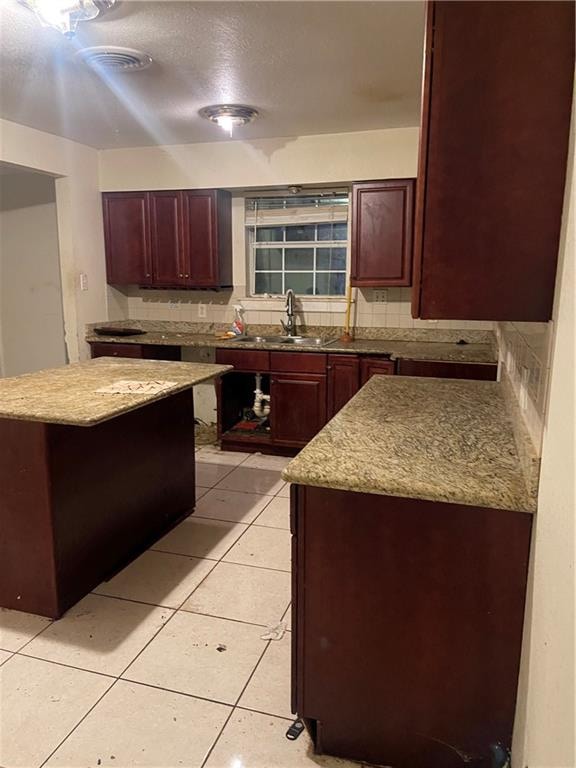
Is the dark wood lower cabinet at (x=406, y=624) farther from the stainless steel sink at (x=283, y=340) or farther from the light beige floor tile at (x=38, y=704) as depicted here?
the stainless steel sink at (x=283, y=340)

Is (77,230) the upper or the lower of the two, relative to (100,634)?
upper

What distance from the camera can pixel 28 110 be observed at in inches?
136

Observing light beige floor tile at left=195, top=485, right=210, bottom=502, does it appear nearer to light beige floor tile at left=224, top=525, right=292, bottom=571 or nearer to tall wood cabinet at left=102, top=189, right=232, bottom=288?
light beige floor tile at left=224, top=525, right=292, bottom=571

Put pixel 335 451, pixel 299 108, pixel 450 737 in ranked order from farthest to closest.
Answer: pixel 299 108 → pixel 335 451 → pixel 450 737

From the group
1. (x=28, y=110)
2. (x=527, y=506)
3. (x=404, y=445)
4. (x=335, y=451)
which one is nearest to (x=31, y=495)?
(x=335, y=451)

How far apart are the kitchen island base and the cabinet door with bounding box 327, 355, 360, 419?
4.90 feet

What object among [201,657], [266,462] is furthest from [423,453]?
[266,462]

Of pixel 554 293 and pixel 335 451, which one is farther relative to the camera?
pixel 335 451

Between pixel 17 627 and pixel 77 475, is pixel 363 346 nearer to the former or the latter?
pixel 77 475

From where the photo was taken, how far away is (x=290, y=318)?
4.46m

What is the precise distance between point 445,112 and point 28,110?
322 cm

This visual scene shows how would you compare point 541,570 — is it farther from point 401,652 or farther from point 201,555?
point 201,555

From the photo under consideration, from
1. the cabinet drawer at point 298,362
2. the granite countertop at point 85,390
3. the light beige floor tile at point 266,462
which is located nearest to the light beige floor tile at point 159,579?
the granite countertop at point 85,390

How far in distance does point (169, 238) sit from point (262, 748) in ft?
12.3
